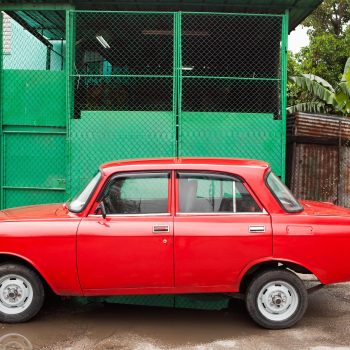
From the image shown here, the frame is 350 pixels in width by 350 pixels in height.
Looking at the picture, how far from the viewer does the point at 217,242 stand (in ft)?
15.7

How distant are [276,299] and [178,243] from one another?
1139 mm

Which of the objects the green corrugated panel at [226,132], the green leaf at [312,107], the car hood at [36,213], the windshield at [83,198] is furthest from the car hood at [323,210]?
the green leaf at [312,107]

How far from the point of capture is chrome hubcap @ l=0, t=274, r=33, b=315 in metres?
4.89

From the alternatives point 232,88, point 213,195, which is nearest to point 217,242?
point 213,195

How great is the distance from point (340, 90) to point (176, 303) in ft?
28.7

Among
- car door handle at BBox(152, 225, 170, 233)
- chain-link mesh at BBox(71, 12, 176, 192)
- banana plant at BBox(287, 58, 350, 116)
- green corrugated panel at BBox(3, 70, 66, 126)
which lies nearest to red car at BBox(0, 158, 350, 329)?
car door handle at BBox(152, 225, 170, 233)

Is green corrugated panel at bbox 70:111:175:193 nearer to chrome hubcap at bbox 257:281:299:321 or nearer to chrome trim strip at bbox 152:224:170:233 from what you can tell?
chrome trim strip at bbox 152:224:170:233

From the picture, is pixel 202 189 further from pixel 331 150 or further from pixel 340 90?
pixel 340 90

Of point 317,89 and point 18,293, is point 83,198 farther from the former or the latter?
point 317,89

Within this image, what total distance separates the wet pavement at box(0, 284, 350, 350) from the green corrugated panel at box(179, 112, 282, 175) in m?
3.23

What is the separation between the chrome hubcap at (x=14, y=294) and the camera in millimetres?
4895

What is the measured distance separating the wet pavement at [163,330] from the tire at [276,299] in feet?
0.38

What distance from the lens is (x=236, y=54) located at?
11.4 meters

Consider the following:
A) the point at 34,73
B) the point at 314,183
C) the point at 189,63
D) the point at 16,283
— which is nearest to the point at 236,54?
the point at 189,63
